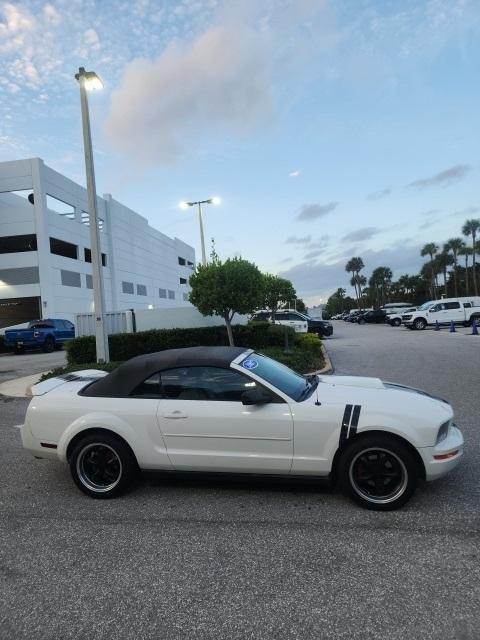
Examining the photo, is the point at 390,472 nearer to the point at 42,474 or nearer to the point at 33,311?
the point at 42,474

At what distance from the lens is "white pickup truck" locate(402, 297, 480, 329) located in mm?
29266

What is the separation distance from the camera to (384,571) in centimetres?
279

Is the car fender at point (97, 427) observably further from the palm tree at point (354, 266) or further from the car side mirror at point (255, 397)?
the palm tree at point (354, 266)

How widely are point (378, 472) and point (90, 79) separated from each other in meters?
11.9

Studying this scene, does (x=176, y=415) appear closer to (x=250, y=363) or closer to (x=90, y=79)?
(x=250, y=363)

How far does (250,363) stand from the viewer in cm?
423

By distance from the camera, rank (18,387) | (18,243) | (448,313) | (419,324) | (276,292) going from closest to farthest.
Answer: (18,387) < (276,292) < (448,313) < (419,324) < (18,243)

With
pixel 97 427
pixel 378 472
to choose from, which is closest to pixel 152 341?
pixel 97 427

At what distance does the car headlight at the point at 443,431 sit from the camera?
3622mm

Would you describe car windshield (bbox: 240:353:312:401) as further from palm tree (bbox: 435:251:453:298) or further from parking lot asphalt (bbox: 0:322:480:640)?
palm tree (bbox: 435:251:453:298)

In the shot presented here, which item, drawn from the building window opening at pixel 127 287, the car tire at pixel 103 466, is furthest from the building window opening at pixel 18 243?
the car tire at pixel 103 466

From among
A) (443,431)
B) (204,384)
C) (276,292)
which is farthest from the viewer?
(276,292)

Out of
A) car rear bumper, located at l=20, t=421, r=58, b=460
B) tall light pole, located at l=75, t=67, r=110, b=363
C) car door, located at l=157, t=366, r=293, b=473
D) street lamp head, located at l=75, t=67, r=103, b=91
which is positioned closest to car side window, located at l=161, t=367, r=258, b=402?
car door, located at l=157, t=366, r=293, b=473

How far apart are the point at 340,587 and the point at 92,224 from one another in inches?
458
